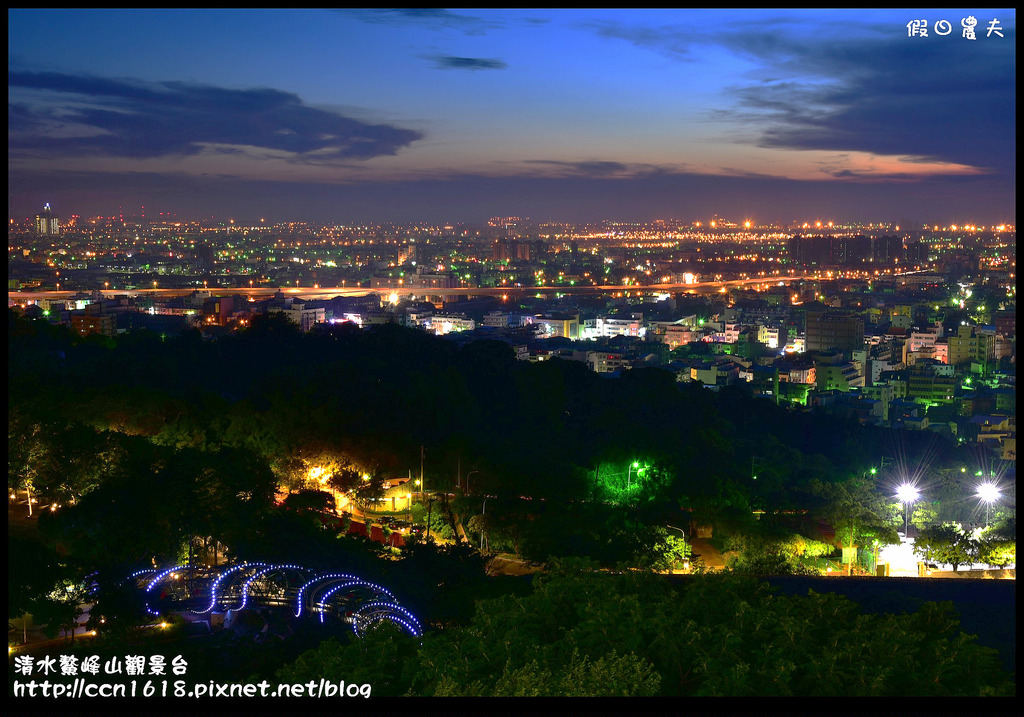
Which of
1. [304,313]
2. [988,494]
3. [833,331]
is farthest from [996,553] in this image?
[833,331]

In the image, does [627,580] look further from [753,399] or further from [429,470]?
[753,399]

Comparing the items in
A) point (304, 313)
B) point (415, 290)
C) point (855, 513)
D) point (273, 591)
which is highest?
point (415, 290)

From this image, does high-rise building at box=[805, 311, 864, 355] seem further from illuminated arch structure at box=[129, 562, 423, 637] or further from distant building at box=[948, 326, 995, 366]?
illuminated arch structure at box=[129, 562, 423, 637]

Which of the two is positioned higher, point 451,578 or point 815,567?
Result: point 451,578

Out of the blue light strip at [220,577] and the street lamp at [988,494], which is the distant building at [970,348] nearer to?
the street lamp at [988,494]

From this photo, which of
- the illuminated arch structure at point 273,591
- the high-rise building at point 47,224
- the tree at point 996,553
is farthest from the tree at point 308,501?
the high-rise building at point 47,224

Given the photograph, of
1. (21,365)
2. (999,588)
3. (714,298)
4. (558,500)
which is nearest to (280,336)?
(21,365)

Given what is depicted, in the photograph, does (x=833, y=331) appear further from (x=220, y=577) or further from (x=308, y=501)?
(x=220, y=577)
